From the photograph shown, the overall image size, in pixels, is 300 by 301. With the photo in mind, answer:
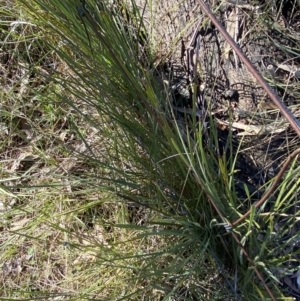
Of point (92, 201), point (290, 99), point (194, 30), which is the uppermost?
point (194, 30)

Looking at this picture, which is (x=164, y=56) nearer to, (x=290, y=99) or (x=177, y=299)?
(x=290, y=99)

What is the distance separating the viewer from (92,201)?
1.83 m

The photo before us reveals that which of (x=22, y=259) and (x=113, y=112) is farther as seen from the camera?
(x=22, y=259)

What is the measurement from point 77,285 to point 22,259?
304 mm

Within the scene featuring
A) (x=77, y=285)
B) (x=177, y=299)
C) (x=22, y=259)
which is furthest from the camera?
(x=22, y=259)

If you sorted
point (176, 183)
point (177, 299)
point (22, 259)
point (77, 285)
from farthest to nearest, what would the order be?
point (22, 259) < point (77, 285) < point (177, 299) < point (176, 183)

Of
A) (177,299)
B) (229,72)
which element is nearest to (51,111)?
(229,72)

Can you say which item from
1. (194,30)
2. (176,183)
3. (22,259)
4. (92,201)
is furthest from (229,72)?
(22,259)

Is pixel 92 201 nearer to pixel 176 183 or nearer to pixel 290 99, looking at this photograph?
pixel 176 183

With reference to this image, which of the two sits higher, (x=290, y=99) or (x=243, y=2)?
(x=243, y=2)

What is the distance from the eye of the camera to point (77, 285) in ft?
5.86

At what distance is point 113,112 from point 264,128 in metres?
0.54

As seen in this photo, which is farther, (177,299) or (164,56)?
(164,56)

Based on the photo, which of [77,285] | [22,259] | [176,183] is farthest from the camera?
[22,259]
